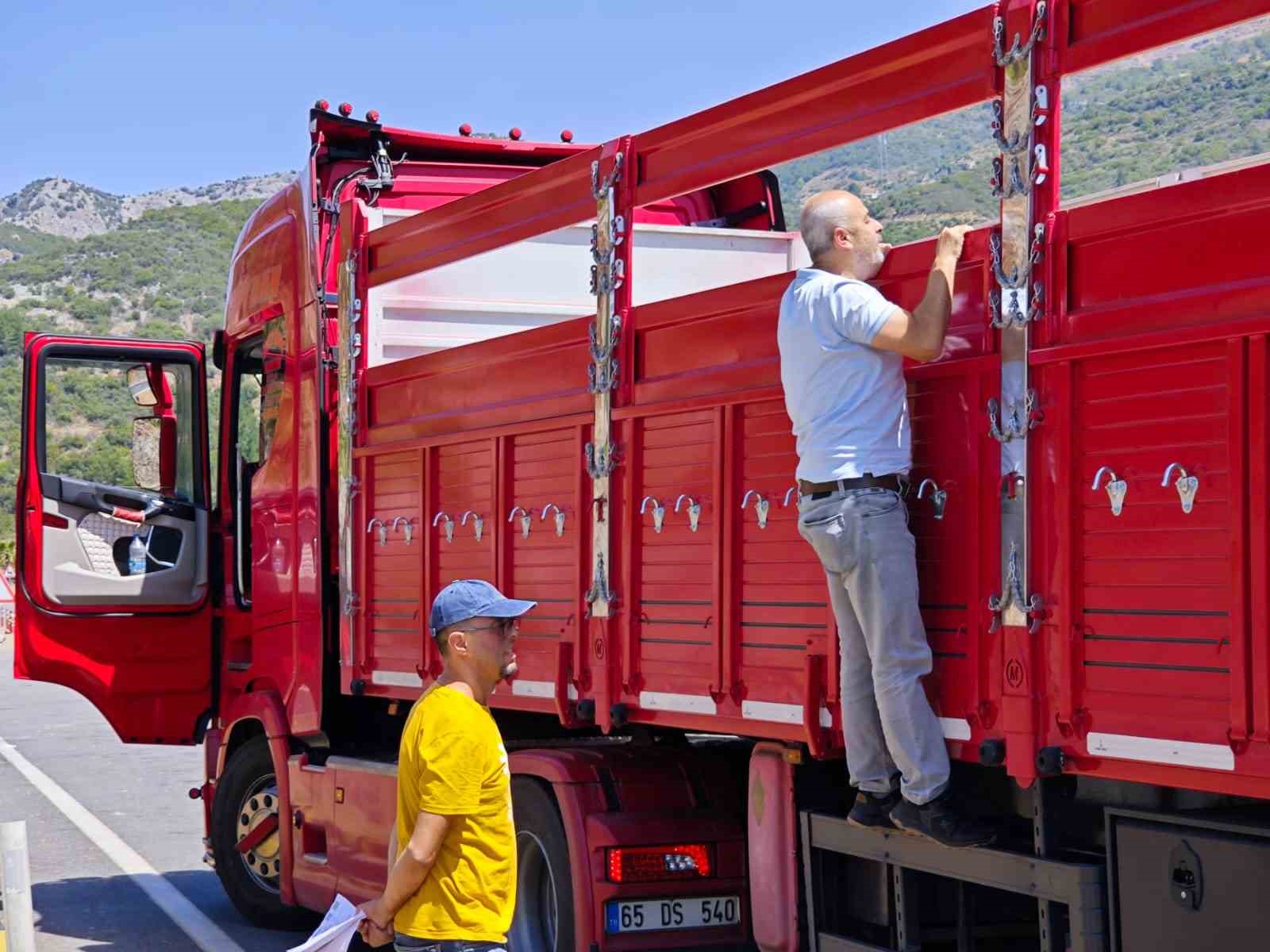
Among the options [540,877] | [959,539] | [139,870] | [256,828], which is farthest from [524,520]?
[139,870]

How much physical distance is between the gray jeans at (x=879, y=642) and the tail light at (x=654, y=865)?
1.40 meters

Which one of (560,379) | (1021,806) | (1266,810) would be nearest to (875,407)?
(1021,806)

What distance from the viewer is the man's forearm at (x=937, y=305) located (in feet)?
14.3

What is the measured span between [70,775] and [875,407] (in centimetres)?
1261

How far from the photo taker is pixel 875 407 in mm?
4531

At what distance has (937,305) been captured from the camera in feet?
14.3

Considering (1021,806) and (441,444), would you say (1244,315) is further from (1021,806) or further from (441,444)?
(441,444)

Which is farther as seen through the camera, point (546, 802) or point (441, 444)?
point (441, 444)

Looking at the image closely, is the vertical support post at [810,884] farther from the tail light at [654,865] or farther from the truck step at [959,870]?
the tail light at [654,865]

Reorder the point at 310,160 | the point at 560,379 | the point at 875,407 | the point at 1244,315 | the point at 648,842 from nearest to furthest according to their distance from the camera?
the point at 1244,315 < the point at 875,407 < the point at 648,842 < the point at 560,379 < the point at 310,160

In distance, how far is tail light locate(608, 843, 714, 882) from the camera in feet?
19.2

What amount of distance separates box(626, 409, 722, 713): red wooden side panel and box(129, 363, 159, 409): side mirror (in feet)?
14.2

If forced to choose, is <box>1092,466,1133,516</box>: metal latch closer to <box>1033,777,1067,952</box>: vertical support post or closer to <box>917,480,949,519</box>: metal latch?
<box>917,480,949,519</box>: metal latch

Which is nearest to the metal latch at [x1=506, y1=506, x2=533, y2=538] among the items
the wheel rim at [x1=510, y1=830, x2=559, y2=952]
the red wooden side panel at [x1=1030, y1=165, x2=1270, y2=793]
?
the wheel rim at [x1=510, y1=830, x2=559, y2=952]
